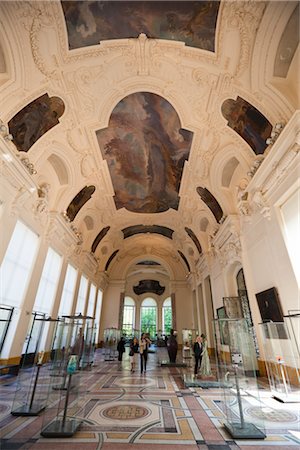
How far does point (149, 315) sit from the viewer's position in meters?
33.7

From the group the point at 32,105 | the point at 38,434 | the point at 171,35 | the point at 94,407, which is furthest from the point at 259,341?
the point at 32,105

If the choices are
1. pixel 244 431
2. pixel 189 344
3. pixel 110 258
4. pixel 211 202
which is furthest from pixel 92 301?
pixel 244 431

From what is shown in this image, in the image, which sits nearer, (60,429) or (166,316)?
(60,429)

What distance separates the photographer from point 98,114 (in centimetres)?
952

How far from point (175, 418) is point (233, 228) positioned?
7909mm

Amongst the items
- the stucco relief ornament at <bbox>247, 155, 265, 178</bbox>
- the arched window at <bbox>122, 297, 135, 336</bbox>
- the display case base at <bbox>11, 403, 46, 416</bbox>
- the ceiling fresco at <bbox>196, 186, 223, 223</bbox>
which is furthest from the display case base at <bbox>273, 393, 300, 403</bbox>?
the arched window at <bbox>122, 297, 135, 336</bbox>

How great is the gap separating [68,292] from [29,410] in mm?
9832

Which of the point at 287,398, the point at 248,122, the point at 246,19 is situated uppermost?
the point at 246,19

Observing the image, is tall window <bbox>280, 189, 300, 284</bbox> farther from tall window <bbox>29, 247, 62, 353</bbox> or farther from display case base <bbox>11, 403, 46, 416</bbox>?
tall window <bbox>29, 247, 62, 353</bbox>

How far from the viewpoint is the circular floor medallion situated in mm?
4316

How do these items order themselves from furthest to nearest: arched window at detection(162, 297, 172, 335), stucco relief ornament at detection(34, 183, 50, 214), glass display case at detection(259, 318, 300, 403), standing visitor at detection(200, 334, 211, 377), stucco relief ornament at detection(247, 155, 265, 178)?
arched window at detection(162, 297, 172, 335) < stucco relief ornament at detection(34, 183, 50, 214) < standing visitor at detection(200, 334, 211, 377) < stucco relief ornament at detection(247, 155, 265, 178) < glass display case at detection(259, 318, 300, 403)

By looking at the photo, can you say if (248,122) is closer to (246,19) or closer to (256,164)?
(256,164)

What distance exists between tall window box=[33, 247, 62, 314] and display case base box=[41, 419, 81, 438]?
23.2ft

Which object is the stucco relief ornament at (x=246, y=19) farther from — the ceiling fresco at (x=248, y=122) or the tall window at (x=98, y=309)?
the tall window at (x=98, y=309)
